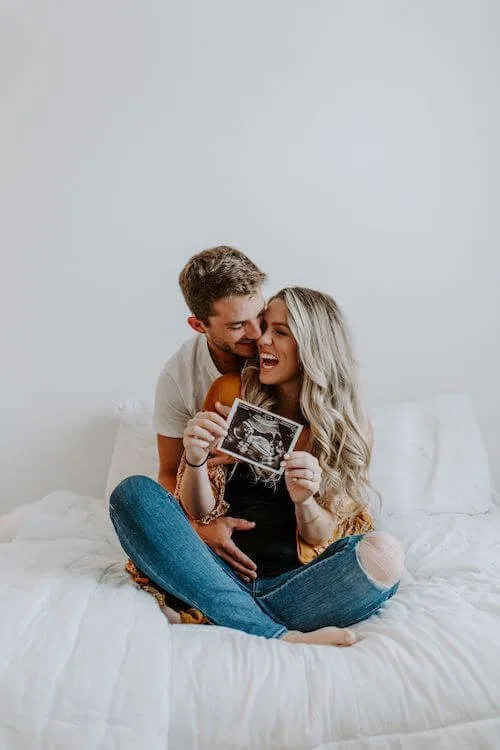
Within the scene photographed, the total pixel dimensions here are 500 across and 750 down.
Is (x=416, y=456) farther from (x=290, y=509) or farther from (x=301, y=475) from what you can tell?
(x=301, y=475)

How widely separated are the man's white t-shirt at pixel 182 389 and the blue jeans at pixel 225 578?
389 millimetres

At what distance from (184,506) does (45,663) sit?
1.51ft

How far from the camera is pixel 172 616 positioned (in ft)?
4.32

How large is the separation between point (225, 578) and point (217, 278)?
60 cm

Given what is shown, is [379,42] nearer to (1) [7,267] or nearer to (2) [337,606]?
(1) [7,267]

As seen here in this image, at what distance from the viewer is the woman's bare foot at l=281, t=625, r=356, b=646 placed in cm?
126

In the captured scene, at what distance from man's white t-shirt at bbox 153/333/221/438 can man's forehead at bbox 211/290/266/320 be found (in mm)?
220

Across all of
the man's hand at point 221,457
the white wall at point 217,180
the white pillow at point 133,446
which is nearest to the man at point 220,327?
the man's hand at point 221,457

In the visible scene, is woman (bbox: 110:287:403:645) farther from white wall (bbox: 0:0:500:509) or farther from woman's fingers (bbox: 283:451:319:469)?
white wall (bbox: 0:0:500:509)

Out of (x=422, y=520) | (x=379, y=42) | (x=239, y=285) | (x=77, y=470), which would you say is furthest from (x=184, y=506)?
(x=379, y=42)

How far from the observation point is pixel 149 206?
81.7 inches

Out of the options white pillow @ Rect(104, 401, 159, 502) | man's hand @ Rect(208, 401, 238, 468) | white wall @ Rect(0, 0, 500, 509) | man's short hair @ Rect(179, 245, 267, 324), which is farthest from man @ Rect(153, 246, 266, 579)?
white wall @ Rect(0, 0, 500, 509)

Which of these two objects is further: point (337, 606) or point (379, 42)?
point (379, 42)

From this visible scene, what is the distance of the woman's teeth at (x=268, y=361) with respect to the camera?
149 cm
